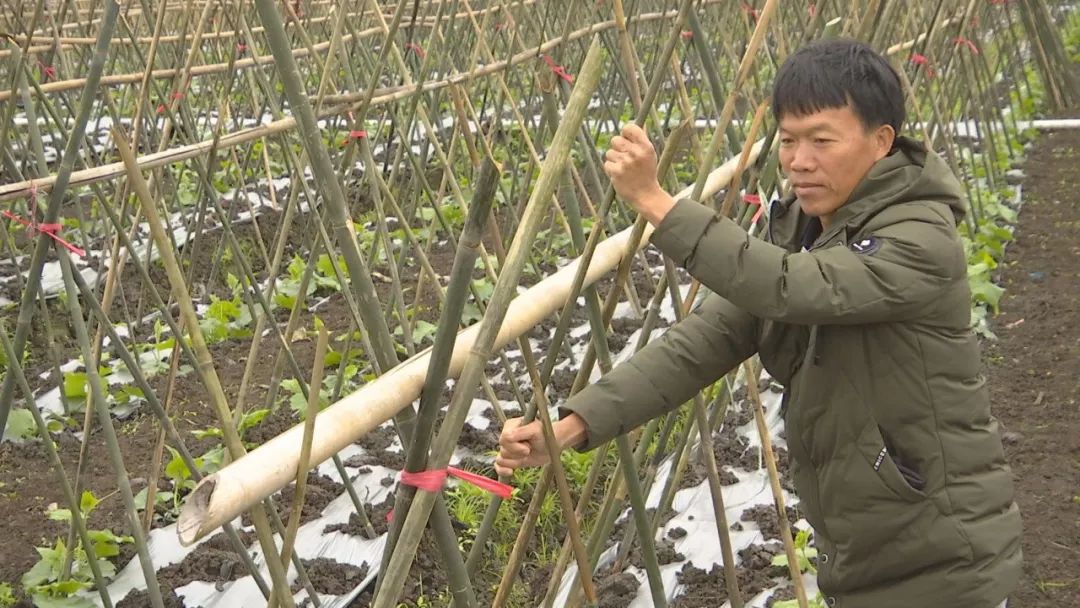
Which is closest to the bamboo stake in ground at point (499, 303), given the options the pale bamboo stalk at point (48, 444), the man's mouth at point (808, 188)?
the man's mouth at point (808, 188)

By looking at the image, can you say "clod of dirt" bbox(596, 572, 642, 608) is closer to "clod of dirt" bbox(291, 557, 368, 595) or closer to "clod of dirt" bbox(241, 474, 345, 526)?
"clod of dirt" bbox(291, 557, 368, 595)

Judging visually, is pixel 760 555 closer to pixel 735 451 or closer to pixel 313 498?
pixel 735 451

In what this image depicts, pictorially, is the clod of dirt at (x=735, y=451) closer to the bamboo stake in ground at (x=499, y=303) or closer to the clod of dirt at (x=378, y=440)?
the clod of dirt at (x=378, y=440)

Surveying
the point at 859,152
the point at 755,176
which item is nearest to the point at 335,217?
the point at 859,152

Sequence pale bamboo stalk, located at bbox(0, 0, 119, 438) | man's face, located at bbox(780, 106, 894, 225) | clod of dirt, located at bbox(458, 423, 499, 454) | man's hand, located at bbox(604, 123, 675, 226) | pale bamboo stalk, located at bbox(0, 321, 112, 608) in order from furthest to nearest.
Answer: clod of dirt, located at bbox(458, 423, 499, 454), pale bamboo stalk, located at bbox(0, 321, 112, 608), pale bamboo stalk, located at bbox(0, 0, 119, 438), man's face, located at bbox(780, 106, 894, 225), man's hand, located at bbox(604, 123, 675, 226)

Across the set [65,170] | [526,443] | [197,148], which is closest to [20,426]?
[197,148]

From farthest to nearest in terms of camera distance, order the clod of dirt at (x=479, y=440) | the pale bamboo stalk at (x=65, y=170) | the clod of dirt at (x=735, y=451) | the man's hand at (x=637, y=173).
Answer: the clod of dirt at (x=479, y=440)
the clod of dirt at (x=735, y=451)
the pale bamboo stalk at (x=65, y=170)
the man's hand at (x=637, y=173)

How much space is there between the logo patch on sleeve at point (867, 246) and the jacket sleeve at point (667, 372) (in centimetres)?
20

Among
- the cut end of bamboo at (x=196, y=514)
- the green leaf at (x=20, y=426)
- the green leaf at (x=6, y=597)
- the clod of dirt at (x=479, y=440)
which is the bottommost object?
the clod of dirt at (x=479, y=440)

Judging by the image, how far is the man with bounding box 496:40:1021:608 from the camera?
1.10 meters

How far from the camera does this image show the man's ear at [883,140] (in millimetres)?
1176

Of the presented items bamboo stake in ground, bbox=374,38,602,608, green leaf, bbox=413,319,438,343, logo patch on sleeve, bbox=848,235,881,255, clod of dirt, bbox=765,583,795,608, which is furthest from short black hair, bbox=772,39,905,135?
green leaf, bbox=413,319,438,343

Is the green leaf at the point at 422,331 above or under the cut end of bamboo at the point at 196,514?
above

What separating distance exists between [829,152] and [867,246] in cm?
12
